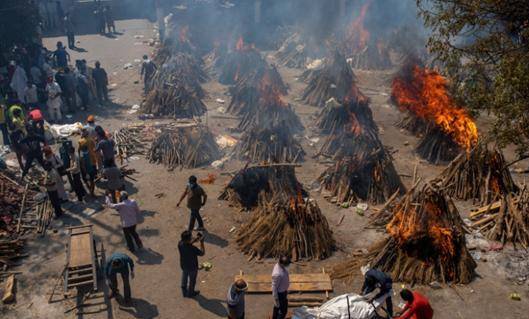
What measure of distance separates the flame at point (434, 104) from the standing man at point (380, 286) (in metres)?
7.62

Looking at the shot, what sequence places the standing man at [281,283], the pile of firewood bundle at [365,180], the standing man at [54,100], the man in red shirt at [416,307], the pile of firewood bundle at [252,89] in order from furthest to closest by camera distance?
the pile of firewood bundle at [252,89] < the standing man at [54,100] < the pile of firewood bundle at [365,180] < the standing man at [281,283] < the man in red shirt at [416,307]

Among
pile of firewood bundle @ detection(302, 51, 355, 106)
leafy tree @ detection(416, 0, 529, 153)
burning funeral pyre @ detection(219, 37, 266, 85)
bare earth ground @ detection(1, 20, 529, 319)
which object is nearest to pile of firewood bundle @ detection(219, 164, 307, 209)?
bare earth ground @ detection(1, 20, 529, 319)

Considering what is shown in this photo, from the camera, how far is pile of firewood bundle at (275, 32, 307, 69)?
1029 inches

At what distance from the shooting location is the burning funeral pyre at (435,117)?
15.4 m

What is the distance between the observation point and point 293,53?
87.4 feet

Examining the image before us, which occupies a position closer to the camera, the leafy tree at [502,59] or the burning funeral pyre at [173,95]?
the leafy tree at [502,59]

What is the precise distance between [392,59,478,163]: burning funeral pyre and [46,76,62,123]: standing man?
12919mm

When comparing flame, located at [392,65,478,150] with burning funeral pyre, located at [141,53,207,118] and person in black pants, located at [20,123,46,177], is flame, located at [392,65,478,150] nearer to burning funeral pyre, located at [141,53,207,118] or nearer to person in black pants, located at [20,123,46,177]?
burning funeral pyre, located at [141,53,207,118]

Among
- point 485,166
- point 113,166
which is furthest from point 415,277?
point 113,166

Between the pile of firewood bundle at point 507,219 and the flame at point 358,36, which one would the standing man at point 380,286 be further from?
the flame at point 358,36

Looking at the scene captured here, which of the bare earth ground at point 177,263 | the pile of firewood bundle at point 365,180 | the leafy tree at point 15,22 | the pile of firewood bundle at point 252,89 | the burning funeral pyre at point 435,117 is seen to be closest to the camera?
the bare earth ground at point 177,263

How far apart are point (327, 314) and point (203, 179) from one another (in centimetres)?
699

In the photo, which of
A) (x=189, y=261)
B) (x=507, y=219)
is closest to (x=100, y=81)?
(x=189, y=261)

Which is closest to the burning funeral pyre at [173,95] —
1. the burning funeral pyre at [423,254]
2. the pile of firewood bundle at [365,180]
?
the pile of firewood bundle at [365,180]
